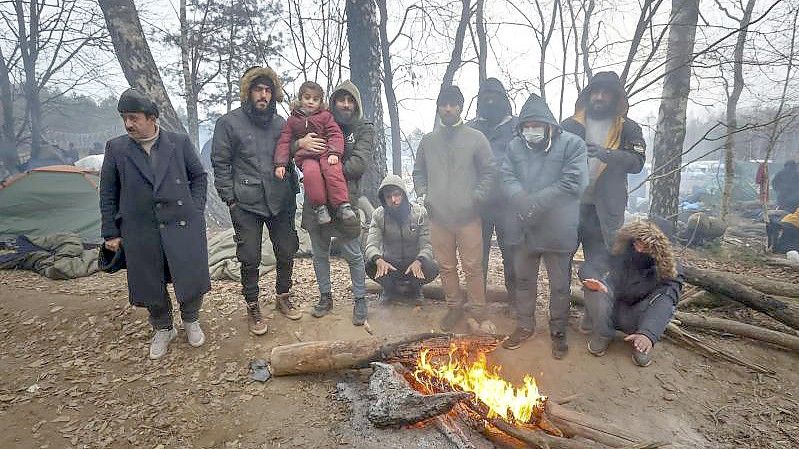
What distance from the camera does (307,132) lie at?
352cm

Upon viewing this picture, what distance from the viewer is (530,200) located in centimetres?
343

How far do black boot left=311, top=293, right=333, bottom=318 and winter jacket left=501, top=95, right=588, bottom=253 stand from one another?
2.02 meters

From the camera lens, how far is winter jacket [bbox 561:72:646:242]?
3.70 metres

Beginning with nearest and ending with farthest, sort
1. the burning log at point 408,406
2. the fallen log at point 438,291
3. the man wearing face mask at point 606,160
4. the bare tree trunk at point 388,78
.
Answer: the burning log at point 408,406, the man wearing face mask at point 606,160, the fallen log at point 438,291, the bare tree trunk at point 388,78

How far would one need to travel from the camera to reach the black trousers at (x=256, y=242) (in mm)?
3469

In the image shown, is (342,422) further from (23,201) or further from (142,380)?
(23,201)

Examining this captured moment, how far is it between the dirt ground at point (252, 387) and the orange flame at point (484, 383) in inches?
12.1

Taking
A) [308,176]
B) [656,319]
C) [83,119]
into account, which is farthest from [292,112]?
[83,119]

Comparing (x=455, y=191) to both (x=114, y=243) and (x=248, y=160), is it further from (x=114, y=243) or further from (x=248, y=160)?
(x=114, y=243)

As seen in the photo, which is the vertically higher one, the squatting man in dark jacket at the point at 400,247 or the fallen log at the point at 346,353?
the squatting man in dark jacket at the point at 400,247

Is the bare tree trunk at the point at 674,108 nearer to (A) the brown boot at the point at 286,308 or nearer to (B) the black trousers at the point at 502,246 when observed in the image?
(B) the black trousers at the point at 502,246

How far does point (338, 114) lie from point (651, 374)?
3495 mm

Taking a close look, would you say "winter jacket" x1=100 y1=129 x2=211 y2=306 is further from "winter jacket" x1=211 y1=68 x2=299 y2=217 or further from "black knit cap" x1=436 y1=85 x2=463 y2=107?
"black knit cap" x1=436 y1=85 x2=463 y2=107

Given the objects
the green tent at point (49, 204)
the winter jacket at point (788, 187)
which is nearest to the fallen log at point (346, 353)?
the green tent at point (49, 204)
